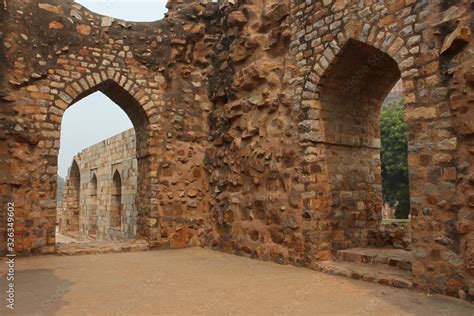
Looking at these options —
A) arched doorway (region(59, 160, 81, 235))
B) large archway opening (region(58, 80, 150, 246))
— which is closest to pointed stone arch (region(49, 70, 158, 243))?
large archway opening (region(58, 80, 150, 246))

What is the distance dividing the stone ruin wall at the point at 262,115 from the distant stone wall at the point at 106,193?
2908 mm

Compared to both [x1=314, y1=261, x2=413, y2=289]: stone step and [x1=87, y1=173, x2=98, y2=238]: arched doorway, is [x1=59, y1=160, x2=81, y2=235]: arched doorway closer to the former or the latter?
[x1=87, y1=173, x2=98, y2=238]: arched doorway

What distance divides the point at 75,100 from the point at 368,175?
16.3ft

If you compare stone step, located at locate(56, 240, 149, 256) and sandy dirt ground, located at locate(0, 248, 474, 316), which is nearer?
sandy dirt ground, located at locate(0, 248, 474, 316)

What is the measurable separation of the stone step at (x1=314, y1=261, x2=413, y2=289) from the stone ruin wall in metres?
0.18

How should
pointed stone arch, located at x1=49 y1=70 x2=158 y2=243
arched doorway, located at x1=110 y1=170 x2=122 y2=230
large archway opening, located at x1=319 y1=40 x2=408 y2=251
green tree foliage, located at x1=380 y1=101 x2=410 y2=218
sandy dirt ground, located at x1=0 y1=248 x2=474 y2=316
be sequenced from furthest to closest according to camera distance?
green tree foliage, located at x1=380 y1=101 x2=410 y2=218, arched doorway, located at x1=110 y1=170 x2=122 y2=230, pointed stone arch, located at x1=49 y1=70 x2=158 y2=243, large archway opening, located at x1=319 y1=40 x2=408 y2=251, sandy dirt ground, located at x1=0 y1=248 x2=474 y2=316

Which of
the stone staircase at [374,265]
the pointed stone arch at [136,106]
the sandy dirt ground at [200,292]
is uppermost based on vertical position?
the pointed stone arch at [136,106]

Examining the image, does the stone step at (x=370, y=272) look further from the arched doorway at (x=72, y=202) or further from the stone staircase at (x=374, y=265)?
the arched doorway at (x=72, y=202)

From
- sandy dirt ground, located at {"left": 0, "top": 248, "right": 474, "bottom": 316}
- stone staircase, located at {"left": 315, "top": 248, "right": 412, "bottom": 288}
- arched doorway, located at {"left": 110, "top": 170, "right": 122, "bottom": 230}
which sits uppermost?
arched doorway, located at {"left": 110, "top": 170, "right": 122, "bottom": 230}

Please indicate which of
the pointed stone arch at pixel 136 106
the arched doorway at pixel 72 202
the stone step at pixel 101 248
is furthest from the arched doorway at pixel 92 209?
the stone step at pixel 101 248

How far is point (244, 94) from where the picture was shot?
679cm

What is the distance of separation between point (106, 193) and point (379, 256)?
9928mm

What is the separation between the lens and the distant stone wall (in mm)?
10953

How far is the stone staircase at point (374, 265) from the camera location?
431 centimetres
